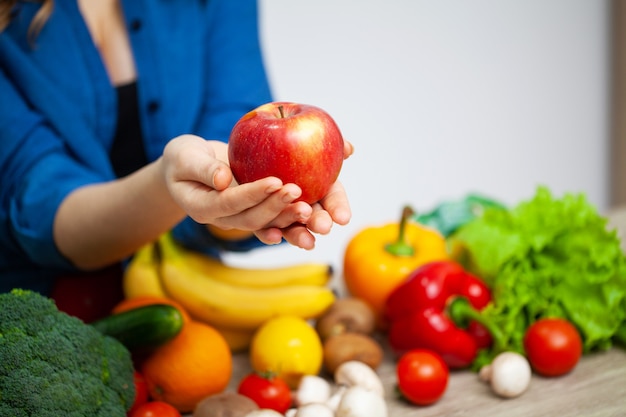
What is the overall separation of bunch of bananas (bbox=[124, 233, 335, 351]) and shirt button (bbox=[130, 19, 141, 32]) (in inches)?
15.3

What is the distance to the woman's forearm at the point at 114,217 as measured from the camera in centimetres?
88

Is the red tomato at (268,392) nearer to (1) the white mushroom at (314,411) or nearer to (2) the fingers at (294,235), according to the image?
(1) the white mushroom at (314,411)

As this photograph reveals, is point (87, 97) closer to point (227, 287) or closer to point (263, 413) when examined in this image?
point (227, 287)

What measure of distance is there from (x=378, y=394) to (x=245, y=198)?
35 centimetres

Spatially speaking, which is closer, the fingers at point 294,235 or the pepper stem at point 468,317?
the fingers at point 294,235

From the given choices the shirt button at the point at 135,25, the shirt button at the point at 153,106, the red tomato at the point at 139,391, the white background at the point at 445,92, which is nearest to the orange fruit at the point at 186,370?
the red tomato at the point at 139,391

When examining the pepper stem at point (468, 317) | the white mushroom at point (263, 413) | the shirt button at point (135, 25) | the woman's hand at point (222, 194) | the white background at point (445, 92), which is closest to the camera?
the woman's hand at point (222, 194)

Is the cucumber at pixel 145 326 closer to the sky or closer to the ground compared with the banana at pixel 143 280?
closer to the sky

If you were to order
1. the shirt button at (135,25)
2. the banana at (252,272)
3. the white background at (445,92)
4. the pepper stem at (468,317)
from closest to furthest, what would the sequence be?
the pepper stem at (468,317), the banana at (252,272), the shirt button at (135,25), the white background at (445,92)

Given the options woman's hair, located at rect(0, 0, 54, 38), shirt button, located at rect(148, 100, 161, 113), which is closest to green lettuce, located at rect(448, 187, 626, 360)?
shirt button, located at rect(148, 100, 161, 113)

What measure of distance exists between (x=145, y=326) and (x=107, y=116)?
495 mm

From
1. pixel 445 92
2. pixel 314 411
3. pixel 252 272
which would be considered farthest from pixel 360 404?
pixel 445 92

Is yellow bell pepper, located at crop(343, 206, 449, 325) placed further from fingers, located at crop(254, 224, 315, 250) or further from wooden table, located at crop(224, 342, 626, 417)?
fingers, located at crop(254, 224, 315, 250)

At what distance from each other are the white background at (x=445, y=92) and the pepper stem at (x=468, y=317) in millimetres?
1685
